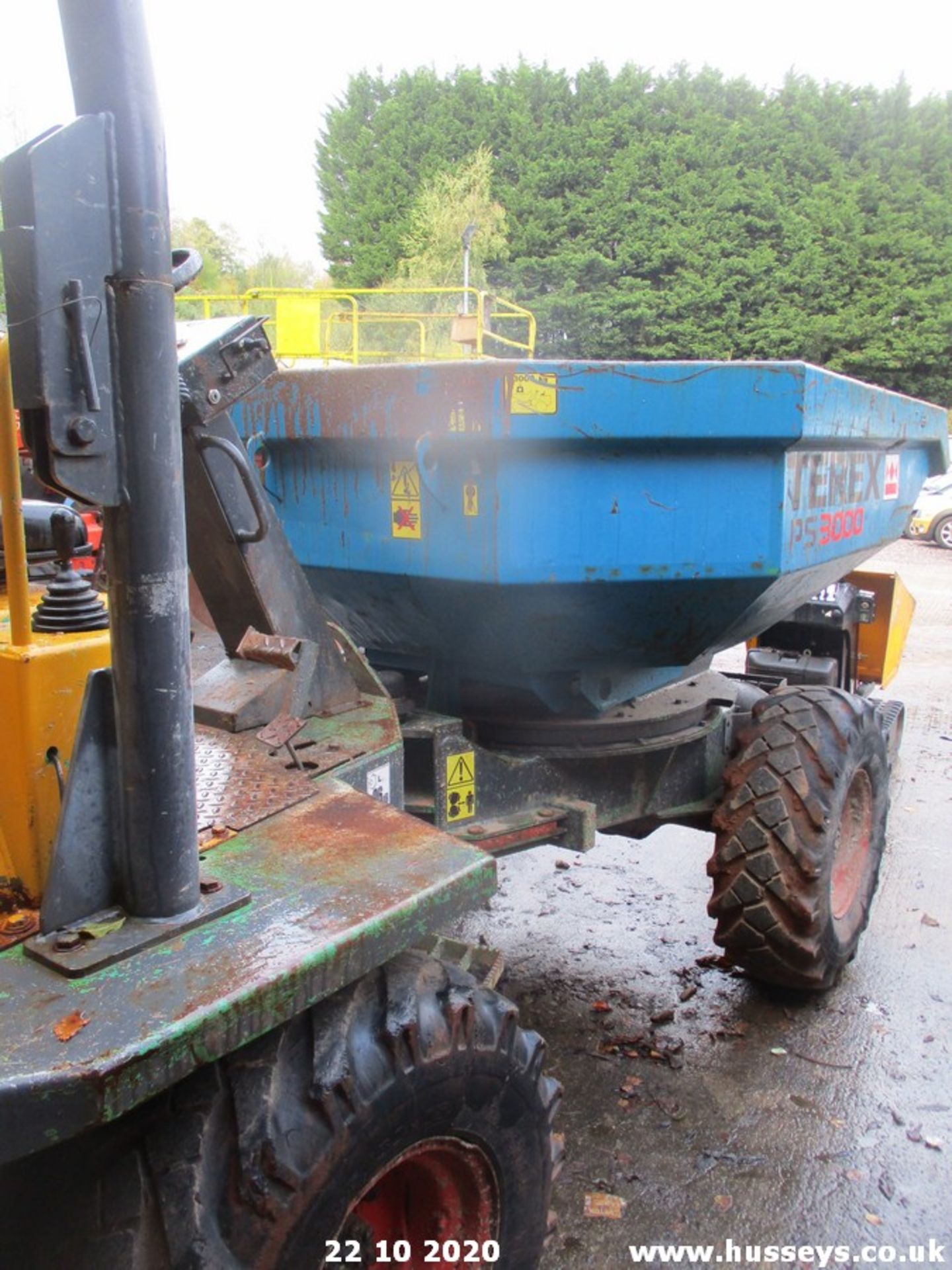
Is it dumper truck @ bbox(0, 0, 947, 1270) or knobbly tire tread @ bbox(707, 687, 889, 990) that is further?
knobbly tire tread @ bbox(707, 687, 889, 990)

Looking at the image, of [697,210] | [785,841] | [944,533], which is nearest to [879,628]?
[785,841]

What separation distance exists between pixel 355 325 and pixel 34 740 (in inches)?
379

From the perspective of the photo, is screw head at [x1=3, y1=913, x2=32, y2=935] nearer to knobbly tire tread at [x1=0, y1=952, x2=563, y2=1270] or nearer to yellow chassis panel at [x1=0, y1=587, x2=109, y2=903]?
yellow chassis panel at [x1=0, y1=587, x2=109, y2=903]

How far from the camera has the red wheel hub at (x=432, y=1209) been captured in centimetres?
192

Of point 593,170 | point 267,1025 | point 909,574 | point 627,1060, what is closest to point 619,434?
point 267,1025

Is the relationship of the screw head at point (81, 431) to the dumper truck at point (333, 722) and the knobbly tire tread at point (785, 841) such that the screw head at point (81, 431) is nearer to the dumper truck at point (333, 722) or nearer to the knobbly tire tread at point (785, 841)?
the dumper truck at point (333, 722)

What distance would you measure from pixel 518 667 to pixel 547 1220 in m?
1.47

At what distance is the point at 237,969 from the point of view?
1.46 meters

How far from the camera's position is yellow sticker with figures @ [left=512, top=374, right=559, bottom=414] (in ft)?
8.24

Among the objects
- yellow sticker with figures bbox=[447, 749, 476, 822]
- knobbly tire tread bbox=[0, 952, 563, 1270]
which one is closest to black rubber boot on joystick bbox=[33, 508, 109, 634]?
knobbly tire tread bbox=[0, 952, 563, 1270]

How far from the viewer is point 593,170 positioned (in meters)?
37.2

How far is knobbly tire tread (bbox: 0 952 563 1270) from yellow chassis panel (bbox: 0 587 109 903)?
432mm

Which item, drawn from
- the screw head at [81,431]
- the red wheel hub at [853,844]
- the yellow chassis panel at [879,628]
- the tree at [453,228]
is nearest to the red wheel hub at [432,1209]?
the screw head at [81,431]

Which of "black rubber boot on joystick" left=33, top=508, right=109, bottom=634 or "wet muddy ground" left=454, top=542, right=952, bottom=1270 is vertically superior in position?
"black rubber boot on joystick" left=33, top=508, right=109, bottom=634
